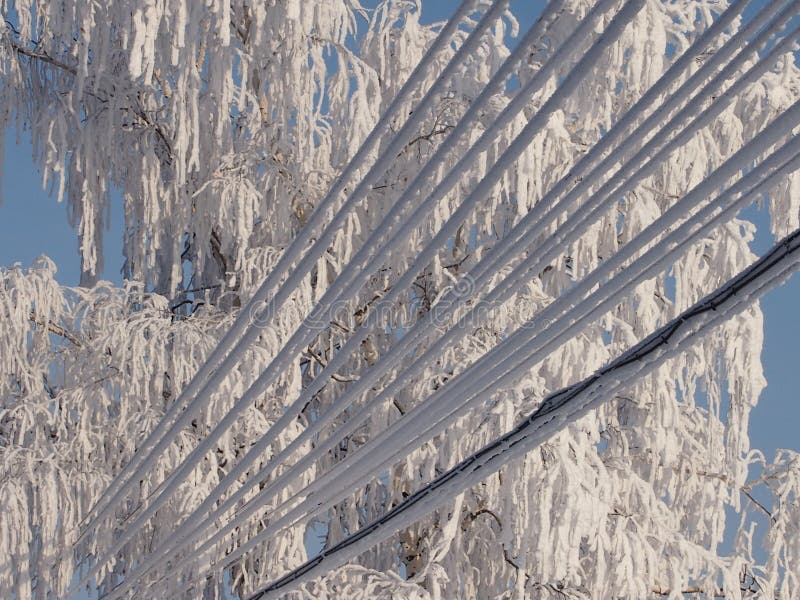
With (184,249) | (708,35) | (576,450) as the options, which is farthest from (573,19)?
(708,35)

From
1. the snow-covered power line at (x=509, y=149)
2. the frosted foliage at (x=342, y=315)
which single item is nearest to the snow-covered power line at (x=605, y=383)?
the snow-covered power line at (x=509, y=149)

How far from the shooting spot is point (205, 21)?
21.6ft

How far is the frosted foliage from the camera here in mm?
5898

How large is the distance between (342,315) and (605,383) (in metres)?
4.83

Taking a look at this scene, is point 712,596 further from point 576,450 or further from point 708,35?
point 708,35

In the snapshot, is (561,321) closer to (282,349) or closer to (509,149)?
(509,149)

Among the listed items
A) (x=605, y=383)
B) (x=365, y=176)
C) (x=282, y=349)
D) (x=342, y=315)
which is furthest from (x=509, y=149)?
(x=342, y=315)

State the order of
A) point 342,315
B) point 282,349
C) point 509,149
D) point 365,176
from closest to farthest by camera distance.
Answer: point 509,149, point 365,176, point 282,349, point 342,315

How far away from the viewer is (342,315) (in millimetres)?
7031

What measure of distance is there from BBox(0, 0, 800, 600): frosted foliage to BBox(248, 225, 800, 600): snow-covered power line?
8.77ft

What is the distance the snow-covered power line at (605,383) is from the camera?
76.2 inches

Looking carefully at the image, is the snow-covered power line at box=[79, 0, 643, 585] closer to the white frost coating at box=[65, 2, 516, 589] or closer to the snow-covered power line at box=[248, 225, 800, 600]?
the white frost coating at box=[65, 2, 516, 589]

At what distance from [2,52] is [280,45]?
166 centimetres

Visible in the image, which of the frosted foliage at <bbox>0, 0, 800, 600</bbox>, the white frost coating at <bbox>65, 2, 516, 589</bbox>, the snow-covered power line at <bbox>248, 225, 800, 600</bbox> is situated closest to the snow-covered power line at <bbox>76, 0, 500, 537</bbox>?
the white frost coating at <bbox>65, 2, 516, 589</bbox>
